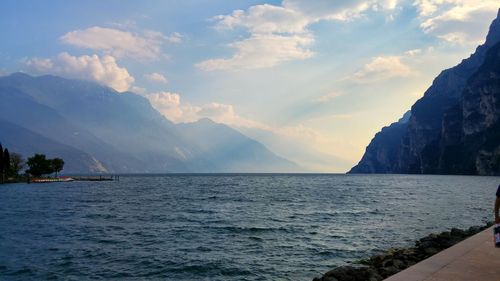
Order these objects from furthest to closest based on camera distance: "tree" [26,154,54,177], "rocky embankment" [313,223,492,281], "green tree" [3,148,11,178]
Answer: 1. "tree" [26,154,54,177]
2. "green tree" [3,148,11,178]
3. "rocky embankment" [313,223,492,281]

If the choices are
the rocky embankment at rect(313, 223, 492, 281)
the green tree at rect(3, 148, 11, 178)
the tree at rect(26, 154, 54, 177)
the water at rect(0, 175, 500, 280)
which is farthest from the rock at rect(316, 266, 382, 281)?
the tree at rect(26, 154, 54, 177)

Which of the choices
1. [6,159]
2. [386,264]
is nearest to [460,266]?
[386,264]

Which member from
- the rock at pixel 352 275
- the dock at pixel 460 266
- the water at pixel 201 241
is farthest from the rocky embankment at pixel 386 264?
the dock at pixel 460 266

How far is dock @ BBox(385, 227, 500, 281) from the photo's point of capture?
496 inches

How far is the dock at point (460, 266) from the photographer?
12586mm

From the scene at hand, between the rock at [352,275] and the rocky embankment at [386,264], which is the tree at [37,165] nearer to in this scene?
the rocky embankment at [386,264]

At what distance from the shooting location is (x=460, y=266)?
46.1 feet

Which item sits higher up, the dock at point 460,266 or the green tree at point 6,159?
the green tree at point 6,159

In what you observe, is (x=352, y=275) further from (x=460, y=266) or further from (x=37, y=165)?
(x=37, y=165)

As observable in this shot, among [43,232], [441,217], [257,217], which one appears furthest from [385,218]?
[43,232]

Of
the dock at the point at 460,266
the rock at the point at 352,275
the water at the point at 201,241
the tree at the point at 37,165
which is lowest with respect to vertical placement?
the water at the point at 201,241

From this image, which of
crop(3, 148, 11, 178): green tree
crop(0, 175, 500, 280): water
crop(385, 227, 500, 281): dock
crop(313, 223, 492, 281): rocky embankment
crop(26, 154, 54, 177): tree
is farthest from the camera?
crop(26, 154, 54, 177): tree

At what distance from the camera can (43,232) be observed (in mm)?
38781

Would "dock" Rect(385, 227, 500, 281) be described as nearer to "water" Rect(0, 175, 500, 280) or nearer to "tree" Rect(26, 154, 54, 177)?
"water" Rect(0, 175, 500, 280)
